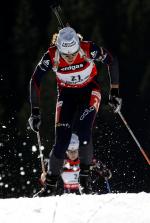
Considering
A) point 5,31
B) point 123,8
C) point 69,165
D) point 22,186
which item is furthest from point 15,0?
point 69,165

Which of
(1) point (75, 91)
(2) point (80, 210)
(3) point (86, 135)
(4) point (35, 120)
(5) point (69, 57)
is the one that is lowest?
(3) point (86, 135)

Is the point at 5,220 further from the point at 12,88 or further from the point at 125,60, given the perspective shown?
the point at 125,60

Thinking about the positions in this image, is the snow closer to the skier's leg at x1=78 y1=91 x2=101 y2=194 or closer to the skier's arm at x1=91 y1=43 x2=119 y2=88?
the skier's leg at x1=78 y1=91 x2=101 y2=194

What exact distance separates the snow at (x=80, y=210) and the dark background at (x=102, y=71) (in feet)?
88.7

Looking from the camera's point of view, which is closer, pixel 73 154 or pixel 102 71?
pixel 73 154

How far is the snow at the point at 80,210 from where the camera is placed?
3982 millimetres

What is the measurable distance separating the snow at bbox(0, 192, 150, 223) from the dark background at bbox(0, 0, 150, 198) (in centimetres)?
2704

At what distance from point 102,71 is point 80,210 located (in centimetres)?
3747

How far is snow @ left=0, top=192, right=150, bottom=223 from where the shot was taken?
398 centimetres

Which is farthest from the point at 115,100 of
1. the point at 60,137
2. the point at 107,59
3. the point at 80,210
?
the point at 80,210

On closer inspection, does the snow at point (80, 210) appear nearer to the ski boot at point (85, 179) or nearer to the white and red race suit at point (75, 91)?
the white and red race suit at point (75, 91)

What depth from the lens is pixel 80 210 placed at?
166 inches

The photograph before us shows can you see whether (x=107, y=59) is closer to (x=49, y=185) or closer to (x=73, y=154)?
(x=73, y=154)

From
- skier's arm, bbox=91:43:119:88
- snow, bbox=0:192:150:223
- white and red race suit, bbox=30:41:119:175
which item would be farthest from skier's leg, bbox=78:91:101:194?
snow, bbox=0:192:150:223
